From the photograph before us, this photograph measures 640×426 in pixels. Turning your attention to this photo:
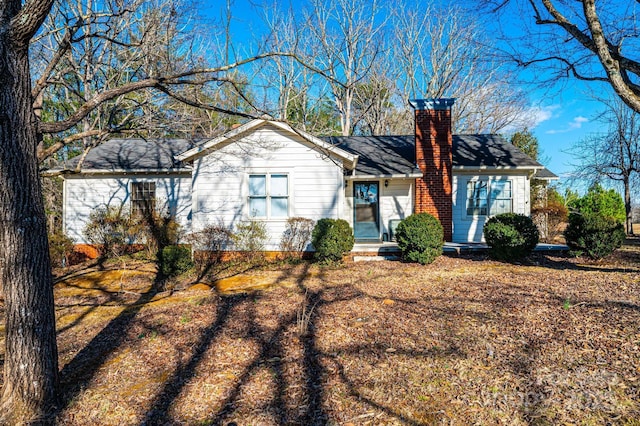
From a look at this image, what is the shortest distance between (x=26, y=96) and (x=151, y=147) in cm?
1149

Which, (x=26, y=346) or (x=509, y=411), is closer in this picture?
(x=509, y=411)

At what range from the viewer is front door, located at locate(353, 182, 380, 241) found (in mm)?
12680

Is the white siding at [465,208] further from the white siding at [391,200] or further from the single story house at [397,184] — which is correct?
the white siding at [391,200]

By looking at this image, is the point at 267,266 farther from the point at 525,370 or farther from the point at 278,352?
the point at 525,370

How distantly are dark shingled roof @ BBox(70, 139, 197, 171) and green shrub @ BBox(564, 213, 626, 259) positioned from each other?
10903 millimetres

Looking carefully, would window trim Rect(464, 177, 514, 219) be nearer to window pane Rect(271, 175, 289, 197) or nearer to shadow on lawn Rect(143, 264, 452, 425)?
window pane Rect(271, 175, 289, 197)

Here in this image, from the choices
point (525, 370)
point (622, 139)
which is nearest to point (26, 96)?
point (525, 370)

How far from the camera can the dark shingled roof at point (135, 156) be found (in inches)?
492

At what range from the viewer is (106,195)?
41.5 ft

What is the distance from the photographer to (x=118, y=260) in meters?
11.4

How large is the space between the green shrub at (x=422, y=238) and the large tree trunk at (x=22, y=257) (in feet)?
24.7

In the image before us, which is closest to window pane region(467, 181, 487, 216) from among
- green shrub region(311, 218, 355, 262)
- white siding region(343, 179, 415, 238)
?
white siding region(343, 179, 415, 238)

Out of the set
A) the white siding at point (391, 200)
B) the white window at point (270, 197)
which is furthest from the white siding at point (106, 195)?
the white siding at point (391, 200)

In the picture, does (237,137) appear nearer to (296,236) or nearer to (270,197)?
(270,197)
